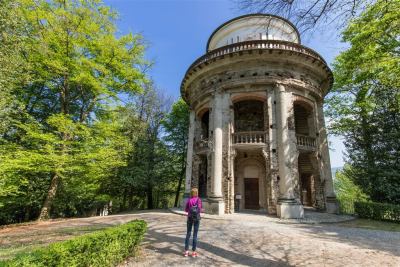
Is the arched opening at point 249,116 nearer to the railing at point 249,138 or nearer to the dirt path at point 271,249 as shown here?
the railing at point 249,138

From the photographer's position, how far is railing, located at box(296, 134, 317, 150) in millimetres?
13608

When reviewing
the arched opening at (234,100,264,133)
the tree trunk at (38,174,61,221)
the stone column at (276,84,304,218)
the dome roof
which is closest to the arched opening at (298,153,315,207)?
the arched opening at (234,100,264,133)

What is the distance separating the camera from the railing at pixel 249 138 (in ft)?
44.0

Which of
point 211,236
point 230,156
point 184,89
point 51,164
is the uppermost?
point 184,89

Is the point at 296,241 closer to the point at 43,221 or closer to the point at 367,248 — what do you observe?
the point at 367,248

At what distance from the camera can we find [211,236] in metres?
6.91

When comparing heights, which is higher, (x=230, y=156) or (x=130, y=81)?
(x=130, y=81)

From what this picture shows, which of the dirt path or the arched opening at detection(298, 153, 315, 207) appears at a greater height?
the arched opening at detection(298, 153, 315, 207)

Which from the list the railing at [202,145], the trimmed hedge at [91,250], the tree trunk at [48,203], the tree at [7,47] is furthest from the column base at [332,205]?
the tree at [7,47]

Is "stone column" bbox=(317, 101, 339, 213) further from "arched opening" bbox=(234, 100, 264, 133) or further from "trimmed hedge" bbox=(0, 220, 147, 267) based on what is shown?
"trimmed hedge" bbox=(0, 220, 147, 267)

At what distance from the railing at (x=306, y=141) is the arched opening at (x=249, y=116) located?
3.29m

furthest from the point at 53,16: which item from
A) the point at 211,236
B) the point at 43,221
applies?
the point at 211,236

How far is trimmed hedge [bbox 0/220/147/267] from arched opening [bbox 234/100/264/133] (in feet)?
42.0

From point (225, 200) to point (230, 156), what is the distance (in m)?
3.06
